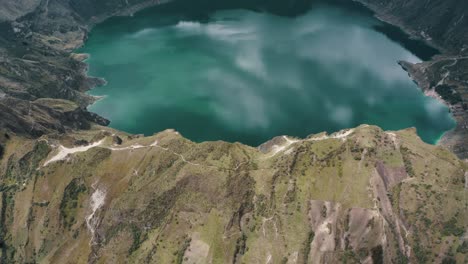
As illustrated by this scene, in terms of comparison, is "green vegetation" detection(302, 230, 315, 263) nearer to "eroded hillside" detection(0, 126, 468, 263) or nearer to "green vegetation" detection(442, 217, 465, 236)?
"eroded hillside" detection(0, 126, 468, 263)

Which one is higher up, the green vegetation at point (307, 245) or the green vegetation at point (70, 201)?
the green vegetation at point (307, 245)

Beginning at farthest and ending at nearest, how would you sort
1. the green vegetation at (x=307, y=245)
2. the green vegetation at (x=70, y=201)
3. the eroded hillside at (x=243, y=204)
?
the green vegetation at (x=70, y=201) < the eroded hillside at (x=243, y=204) < the green vegetation at (x=307, y=245)

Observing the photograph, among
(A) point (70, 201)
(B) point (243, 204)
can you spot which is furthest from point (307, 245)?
(A) point (70, 201)

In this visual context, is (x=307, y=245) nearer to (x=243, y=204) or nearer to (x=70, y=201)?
(x=243, y=204)

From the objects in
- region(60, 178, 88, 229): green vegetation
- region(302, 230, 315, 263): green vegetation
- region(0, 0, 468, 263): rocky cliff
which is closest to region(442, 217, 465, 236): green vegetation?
region(0, 0, 468, 263): rocky cliff

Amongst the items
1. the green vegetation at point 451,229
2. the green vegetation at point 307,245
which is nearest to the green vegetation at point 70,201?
the green vegetation at point 307,245

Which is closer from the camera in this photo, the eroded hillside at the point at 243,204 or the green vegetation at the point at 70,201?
the eroded hillside at the point at 243,204

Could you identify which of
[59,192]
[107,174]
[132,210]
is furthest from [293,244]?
[59,192]

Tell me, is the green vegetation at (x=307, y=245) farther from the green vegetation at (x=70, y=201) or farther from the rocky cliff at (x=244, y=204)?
the green vegetation at (x=70, y=201)
